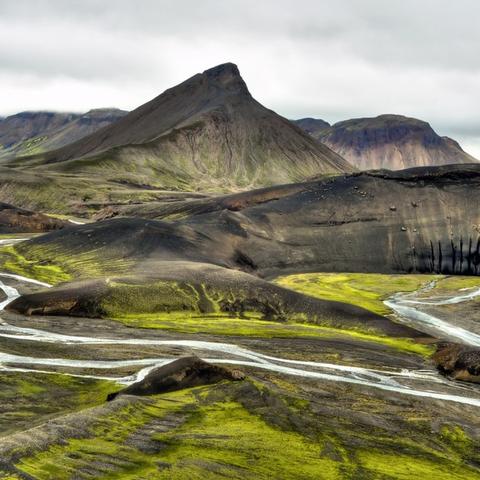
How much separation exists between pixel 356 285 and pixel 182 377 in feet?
345

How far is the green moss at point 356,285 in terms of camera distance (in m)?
136

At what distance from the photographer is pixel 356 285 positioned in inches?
6240

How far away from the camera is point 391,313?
125 meters

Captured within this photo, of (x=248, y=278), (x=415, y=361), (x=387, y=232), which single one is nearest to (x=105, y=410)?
(x=415, y=361)

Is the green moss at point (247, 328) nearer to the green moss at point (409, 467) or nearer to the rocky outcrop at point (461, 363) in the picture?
the rocky outcrop at point (461, 363)

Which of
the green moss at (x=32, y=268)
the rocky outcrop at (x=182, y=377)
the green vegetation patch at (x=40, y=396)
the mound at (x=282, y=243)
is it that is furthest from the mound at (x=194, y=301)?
the rocky outcrop at (x=182, y=377)

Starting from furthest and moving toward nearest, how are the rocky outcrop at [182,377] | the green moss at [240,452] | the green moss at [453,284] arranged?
1. the green moss at [453,284]
2. the rocky outcrop at [182,377]
3. the green moss at [240,452]

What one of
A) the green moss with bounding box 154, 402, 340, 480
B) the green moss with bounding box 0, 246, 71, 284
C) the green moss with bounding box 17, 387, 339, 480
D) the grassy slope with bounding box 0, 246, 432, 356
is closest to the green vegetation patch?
the green moss with bounding box 17, 387, 339, 480

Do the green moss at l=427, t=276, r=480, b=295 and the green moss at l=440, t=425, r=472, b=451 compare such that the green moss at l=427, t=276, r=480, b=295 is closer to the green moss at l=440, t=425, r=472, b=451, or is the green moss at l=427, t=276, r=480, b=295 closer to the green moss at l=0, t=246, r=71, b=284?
the green moss at l=0, t=246, r=71, b=284

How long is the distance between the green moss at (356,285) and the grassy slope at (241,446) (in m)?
75.5

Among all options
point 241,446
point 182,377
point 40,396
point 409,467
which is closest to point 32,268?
point 40,396

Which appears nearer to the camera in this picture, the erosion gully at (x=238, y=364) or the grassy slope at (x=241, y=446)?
the grassy slope at (x=241, y=446)

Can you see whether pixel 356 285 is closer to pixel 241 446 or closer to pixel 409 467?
pixel 409 467

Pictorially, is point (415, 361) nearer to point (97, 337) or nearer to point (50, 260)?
point (97, 337)
